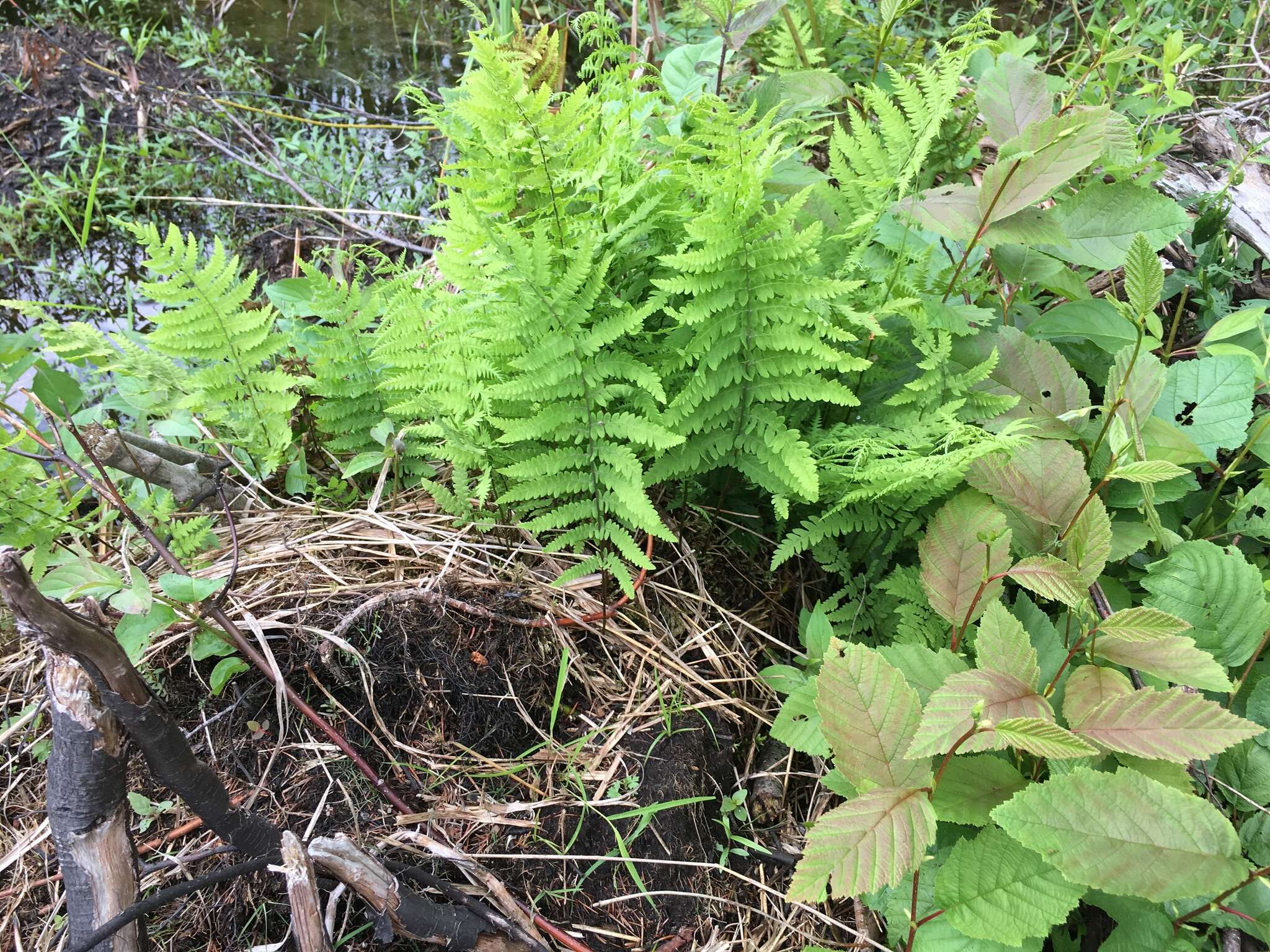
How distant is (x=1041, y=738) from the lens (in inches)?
48.0

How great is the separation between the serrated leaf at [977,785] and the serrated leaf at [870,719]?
104 millimetres

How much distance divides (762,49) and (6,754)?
10.6 feet

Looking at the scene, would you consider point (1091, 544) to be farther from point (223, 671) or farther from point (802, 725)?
point (223, 671)

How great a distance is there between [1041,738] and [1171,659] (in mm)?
361

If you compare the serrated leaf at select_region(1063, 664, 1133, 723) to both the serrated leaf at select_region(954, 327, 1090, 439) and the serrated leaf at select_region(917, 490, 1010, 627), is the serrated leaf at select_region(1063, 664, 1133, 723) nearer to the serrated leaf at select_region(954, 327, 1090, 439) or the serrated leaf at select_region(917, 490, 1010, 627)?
the serrated leaf at select_region(917, 490, 1010, 627)

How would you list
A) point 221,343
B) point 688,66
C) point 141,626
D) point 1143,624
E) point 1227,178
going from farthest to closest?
point 1227,178, point 688,66, point 221,343, point 141,626, point 1143,624

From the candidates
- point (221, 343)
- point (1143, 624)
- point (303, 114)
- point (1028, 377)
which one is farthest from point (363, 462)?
point (303, 114)

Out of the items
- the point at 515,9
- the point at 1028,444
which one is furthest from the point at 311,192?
the point at 1028,444

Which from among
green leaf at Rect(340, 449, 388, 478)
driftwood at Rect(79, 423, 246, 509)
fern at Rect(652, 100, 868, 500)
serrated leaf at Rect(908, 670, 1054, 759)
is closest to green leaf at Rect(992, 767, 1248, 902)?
serrated leaf at Rect(908, 670, 1054, 759)

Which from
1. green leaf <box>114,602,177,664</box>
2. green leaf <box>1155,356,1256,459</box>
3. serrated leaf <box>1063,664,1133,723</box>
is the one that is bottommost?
serrated leaf <box>1063,664,1133,723</box>

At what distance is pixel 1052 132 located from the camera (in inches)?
66.6

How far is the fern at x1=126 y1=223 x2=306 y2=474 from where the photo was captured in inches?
80.2

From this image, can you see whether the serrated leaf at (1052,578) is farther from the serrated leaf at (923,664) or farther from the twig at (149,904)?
the twig at (149,904)

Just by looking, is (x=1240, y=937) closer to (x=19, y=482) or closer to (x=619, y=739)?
(x=619, y=739)
